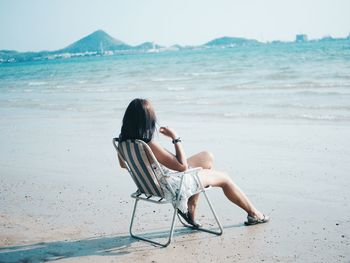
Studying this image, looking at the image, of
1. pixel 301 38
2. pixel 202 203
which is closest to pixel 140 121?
pixel 202 203

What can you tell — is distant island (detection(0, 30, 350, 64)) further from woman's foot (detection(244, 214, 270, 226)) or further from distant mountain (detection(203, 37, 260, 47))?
woman's foot (detection(244, 214, 270, 226))

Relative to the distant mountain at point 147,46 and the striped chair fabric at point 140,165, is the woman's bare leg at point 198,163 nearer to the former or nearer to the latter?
the striped chair fabric at point 140,165

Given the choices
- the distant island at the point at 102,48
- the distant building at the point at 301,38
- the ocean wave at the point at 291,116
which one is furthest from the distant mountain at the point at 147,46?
the ocean wave at the point at 291,116

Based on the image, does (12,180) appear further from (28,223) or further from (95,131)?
(95,131)

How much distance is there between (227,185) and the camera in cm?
438

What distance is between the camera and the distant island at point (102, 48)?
418 ft

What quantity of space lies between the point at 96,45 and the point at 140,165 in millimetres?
169630

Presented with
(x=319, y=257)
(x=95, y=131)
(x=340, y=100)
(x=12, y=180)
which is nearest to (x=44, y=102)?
(x=95, y=131)

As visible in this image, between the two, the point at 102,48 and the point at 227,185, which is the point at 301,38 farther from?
the point at 227,185

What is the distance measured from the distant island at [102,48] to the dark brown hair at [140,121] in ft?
378

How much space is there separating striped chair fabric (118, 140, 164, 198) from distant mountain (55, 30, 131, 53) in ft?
497

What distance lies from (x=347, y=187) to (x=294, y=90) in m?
12.1

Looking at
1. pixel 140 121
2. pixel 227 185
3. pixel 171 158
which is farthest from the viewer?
pixel 227 185

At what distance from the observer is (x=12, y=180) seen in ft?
21.3
